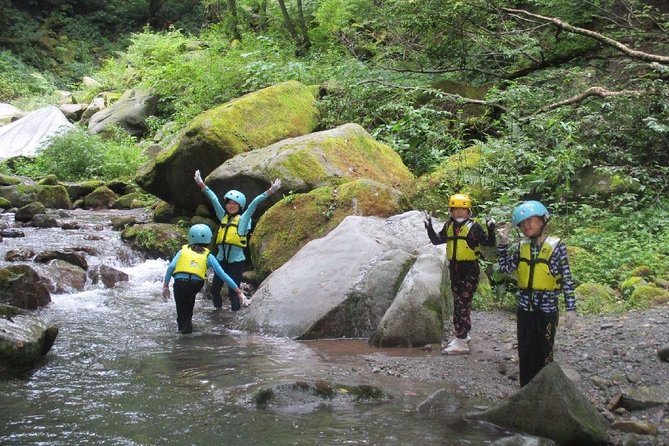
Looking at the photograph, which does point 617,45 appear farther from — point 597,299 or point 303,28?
point 303,28

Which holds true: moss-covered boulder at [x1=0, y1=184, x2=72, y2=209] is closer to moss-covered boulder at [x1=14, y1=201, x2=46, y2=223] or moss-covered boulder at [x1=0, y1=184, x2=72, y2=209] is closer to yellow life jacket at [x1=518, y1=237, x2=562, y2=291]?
moss-covered boulder at [x1=14, y1=201, x2=46, y2=223]

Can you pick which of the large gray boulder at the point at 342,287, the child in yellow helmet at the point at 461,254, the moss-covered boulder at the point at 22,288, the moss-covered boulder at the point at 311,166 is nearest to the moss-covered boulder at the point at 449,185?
the moss-covered boulder at the point at 311,166

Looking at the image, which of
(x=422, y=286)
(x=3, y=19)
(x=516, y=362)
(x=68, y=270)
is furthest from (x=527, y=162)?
(x=3, y=19)

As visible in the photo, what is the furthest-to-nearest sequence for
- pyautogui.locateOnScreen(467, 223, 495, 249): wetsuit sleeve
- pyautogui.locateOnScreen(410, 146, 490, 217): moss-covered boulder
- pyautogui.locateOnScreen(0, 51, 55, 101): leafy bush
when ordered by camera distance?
pyautogui.locateOnScreen(0, 51, 55, 101): leafy bush → pyautogui.locateOnScreen(410, 146, 490, 217): moss-covered boulder → pyautogui.locateOnScreen(467, 223, 495, 249): wetsuit sleeve

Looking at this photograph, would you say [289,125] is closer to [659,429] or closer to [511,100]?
[511,100]

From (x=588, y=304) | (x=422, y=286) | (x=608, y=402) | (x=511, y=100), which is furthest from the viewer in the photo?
(x=511, y=100)

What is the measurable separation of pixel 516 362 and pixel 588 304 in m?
1.83

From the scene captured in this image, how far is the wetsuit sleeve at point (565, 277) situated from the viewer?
480 cm

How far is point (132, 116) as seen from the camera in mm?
22062

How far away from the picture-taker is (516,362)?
19.6 ft

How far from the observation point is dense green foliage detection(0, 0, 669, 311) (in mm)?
9484

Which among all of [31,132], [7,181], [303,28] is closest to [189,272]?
[7,181]

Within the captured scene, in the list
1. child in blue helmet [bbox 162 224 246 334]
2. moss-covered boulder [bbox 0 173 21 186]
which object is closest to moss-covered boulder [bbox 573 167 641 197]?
child in blue helmet [bbox 162 224 246 334]

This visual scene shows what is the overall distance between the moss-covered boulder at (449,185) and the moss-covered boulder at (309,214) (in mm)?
1230
